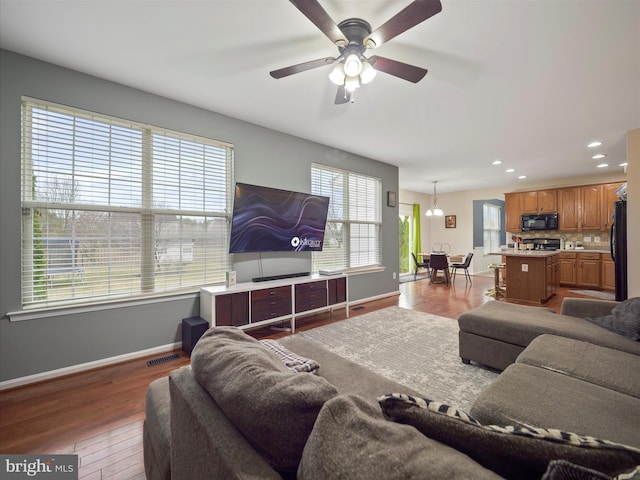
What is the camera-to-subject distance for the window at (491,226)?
9.24m

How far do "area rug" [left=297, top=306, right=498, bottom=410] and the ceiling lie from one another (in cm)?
273

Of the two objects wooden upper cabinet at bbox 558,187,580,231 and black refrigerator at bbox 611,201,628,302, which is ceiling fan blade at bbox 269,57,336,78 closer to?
black refrigerator at bbox 611,201,628,302

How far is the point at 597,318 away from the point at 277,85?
3571mm

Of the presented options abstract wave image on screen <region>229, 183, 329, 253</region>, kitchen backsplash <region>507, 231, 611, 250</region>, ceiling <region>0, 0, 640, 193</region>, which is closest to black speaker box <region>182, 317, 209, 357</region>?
abstract wave image on screen <region>229, 183, 329, 253</region>

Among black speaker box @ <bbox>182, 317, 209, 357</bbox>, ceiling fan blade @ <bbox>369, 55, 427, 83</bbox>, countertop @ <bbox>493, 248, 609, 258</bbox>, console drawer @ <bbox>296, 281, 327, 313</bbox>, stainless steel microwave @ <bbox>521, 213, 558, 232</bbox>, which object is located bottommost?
black speaker box @ <bbox>182, 317, 209, 357</bbox>

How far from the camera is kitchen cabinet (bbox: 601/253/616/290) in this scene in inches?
229

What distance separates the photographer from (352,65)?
1802mm

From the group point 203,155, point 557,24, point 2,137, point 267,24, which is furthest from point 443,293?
point 2,137

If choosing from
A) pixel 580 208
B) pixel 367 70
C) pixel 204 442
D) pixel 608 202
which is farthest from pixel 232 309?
pixel 608 202

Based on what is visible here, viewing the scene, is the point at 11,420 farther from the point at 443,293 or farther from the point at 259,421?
the point at 443,293

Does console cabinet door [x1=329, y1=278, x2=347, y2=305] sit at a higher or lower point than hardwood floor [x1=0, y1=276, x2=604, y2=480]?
higher

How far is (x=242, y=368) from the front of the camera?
885mm

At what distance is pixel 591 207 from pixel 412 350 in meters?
6.46

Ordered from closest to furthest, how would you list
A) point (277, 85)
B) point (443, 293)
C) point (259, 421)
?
point (259, 421) < point (277, 85) < point (443, 293)
